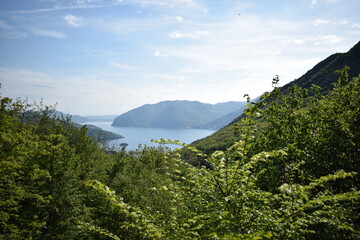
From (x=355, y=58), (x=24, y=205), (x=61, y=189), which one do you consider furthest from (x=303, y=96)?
(x=355, y=58)

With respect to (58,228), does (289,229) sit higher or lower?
higher

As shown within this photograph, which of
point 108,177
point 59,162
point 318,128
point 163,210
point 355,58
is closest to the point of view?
point 318,128

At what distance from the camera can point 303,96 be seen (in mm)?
10562

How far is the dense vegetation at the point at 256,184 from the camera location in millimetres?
5285

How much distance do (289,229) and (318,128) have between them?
678cm

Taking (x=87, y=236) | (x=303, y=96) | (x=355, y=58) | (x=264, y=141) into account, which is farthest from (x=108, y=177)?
(x=355, y=58)

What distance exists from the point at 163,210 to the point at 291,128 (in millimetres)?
16349

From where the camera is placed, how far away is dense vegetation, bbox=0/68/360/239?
529 cm

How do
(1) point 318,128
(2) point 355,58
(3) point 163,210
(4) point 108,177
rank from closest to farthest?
(1) point 318,128, (3) point 163,210, (4) point 108,177, (2) point 355,58

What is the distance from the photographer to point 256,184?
1141cm

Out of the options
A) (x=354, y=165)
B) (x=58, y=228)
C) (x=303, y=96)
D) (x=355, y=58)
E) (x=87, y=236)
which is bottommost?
(x=87, y=236)

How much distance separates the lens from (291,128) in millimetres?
10656

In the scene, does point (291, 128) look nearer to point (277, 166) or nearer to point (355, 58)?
point (277, 166)

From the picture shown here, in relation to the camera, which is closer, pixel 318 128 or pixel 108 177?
pixel 318 128
